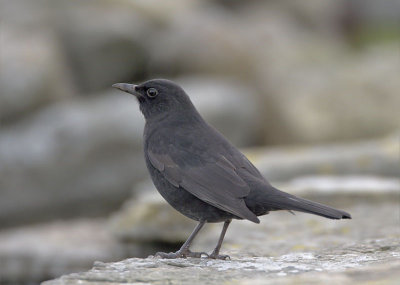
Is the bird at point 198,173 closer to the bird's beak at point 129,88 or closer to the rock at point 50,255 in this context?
the bird's beak at point 129,88

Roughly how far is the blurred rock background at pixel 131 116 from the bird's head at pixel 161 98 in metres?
2.19

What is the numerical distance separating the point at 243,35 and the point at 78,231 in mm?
8002

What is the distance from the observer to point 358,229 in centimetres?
640

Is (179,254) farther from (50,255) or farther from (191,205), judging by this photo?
(50,255)

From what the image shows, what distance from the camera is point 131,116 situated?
482 inches

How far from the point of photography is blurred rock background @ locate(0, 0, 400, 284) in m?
8.85

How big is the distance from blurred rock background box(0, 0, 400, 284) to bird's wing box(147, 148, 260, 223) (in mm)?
2430

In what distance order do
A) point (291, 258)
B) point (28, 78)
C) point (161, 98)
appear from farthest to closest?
point (28, 78)
point (161, 98)
point (291, 258)

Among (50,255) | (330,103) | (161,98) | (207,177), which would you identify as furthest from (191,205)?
(330,103)

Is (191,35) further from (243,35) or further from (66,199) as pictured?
(66,199)

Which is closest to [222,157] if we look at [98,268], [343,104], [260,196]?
[260,196]

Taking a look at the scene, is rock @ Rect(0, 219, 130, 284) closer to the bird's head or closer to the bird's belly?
the bird's head

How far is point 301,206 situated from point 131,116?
7.58m

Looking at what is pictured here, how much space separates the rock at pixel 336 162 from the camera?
887 centimetres
